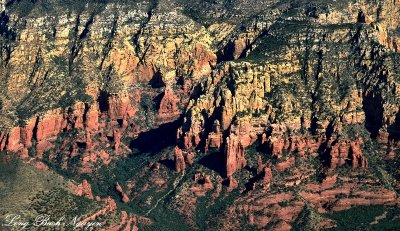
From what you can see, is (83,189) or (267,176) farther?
(267,176)

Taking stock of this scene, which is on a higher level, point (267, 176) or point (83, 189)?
point (267, 176)

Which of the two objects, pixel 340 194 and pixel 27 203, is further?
pixel 340 194

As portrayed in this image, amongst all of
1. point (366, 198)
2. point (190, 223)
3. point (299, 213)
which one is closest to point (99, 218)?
point (190, 223)

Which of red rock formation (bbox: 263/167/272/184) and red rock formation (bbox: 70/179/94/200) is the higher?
red rock formation (bbox: 263/167/272/184)

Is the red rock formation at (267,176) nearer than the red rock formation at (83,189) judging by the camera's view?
No

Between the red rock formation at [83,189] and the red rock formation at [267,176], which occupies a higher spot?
the red rock formation at [267,176]

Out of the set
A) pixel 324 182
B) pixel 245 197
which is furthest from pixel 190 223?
pixel 324 182

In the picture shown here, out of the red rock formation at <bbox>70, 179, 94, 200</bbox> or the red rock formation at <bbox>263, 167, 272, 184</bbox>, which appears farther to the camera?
the red rock formation at <bbox>263, 167, 272, 184</bbox>

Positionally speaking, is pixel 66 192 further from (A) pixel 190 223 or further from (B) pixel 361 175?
(B) pixel 361 175

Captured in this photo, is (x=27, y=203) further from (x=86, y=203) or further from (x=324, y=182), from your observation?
(x=324, y=182)
